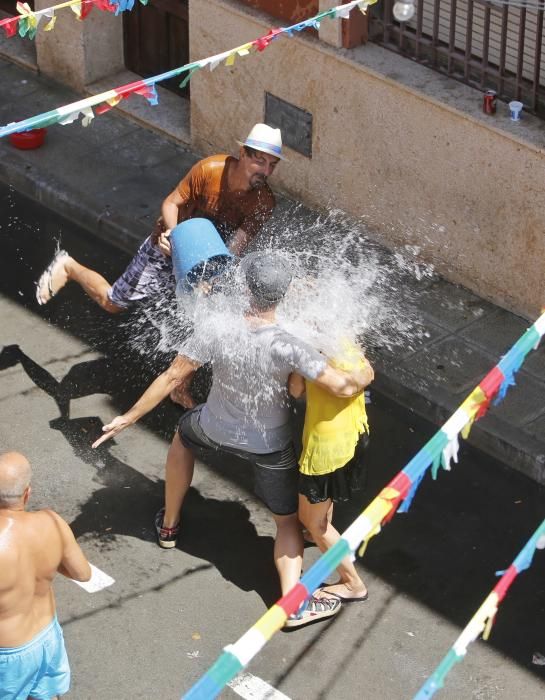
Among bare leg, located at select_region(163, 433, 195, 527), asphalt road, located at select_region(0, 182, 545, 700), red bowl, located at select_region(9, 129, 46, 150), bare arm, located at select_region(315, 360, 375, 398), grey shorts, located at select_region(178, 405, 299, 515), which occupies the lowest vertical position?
asphalt road, located at select_region(0, 182, 545, 700)

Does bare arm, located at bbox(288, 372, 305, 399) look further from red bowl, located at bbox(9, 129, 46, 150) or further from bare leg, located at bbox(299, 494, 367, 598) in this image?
red bowl, located at bbox(9, 129, 46, 150)

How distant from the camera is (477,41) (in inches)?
355

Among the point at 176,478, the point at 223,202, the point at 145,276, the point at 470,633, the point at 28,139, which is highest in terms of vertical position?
the point at 470,633

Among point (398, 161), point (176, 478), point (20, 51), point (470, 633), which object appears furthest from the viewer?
point (20, 51)

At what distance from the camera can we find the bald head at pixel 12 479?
16.6 ft

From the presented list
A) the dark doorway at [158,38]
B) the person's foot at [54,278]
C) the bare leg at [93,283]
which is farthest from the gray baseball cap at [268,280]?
the dark doorway at [158,38]

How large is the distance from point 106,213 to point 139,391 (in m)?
2.29

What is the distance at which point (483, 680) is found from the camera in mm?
6109

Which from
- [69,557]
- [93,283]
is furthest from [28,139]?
[69,557]

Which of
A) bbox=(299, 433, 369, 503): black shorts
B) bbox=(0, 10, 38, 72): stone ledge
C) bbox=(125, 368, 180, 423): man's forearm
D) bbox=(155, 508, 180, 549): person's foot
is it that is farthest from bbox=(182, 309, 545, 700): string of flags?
bbox=(0, 10, 38, 72): stone ledge

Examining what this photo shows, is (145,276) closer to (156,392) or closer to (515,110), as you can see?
(156,392)

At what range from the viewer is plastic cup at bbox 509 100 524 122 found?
28.0 ft

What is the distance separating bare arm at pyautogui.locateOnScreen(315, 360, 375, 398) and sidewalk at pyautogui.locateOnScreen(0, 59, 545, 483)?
2.09 metres

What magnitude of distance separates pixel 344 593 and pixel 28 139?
224 inches
